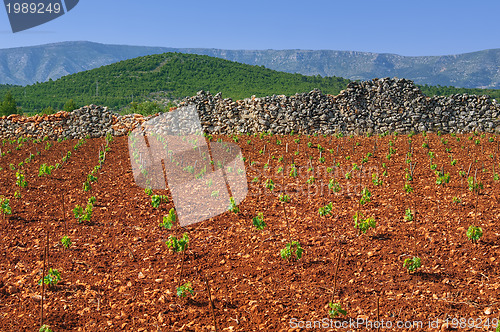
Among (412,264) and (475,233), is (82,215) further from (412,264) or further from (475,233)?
(475,233)

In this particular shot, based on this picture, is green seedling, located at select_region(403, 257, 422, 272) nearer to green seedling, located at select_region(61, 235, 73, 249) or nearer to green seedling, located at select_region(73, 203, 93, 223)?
green seedling, located at select_region(61, 235, 73, 249)

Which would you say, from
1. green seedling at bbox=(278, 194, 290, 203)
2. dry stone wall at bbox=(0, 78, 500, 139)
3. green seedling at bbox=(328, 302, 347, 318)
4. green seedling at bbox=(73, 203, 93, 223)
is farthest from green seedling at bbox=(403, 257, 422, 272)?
dry stone wall at bbox=(0, 78, 500, 139)

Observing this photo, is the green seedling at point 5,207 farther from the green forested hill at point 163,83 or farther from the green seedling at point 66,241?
the green forested hill at point 163,83

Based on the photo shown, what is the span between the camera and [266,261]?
6.32 m

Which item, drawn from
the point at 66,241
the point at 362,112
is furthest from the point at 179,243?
the point at 362,112

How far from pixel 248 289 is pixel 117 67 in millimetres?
105793

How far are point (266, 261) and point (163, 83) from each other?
299ft

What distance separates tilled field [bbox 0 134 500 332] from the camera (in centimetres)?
478

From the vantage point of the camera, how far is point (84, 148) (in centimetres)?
1894

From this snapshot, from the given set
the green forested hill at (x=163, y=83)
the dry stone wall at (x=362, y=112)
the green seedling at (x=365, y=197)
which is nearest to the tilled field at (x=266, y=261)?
the green seedling at (x=365, y=197)

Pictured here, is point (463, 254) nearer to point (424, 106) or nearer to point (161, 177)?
point (161, 177)

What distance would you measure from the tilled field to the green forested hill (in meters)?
68.6

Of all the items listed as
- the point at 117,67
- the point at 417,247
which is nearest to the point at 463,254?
the point at 417,247

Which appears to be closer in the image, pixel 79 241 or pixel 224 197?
pixel 79 241
